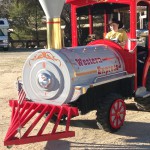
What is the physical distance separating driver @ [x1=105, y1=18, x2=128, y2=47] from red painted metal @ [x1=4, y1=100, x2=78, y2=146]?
6.16ft

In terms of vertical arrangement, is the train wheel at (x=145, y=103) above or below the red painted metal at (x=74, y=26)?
below

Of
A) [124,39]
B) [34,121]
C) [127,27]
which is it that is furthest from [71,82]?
[127,27]

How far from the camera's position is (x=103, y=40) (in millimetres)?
6727

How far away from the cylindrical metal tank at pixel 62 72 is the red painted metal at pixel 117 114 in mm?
511

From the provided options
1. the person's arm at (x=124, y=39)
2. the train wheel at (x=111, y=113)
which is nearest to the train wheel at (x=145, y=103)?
the person's arm at (x=124, y=39)

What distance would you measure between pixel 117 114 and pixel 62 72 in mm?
1244

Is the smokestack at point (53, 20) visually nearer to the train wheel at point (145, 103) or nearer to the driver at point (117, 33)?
the driver at point (117, 33)

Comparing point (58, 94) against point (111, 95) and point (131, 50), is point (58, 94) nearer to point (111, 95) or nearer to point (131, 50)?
point (111, 95)

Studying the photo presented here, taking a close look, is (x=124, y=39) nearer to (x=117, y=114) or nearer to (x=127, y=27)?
(x=127, y=27)

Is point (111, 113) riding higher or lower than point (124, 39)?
lower

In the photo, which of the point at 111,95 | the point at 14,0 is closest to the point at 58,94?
the point at 111,95

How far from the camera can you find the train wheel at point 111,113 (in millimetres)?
5871

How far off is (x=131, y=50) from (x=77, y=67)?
4.63ft

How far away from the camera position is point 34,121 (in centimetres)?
546
